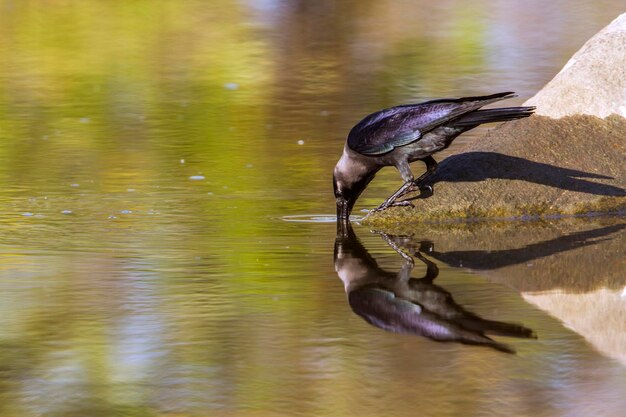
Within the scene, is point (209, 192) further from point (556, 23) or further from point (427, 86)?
point (556, 23)

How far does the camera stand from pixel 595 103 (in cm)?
1068

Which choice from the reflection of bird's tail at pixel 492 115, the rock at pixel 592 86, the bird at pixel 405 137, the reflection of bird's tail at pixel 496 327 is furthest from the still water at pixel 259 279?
the rock at pixel 592 86

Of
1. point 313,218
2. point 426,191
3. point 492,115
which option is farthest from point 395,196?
point 492,115

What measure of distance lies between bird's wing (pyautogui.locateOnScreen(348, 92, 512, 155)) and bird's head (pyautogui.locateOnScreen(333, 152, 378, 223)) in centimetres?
14

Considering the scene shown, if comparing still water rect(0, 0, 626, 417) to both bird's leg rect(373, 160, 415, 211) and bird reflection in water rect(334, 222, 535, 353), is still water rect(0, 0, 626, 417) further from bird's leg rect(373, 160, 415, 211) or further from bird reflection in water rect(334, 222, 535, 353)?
bird's leg rect(373, 160, 415, 211)

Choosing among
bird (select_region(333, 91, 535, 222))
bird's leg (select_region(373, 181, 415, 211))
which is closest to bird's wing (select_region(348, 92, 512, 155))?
bird (select_region(333, 91, 535, 222))

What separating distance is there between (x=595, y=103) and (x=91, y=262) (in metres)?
3.92

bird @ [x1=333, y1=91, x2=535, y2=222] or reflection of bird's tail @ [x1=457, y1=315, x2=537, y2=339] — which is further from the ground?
reflection of bird's tail @ [x1=457, y1=315, x2=537, y2=339]

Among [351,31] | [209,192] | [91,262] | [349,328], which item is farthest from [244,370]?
[351,31]

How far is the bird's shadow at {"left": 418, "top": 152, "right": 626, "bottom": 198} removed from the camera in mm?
10102

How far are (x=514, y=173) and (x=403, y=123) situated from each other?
3.24 feet

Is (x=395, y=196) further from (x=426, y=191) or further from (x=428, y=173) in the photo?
(x=428, y=173)

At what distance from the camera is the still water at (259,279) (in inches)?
226

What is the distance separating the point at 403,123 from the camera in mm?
9578
